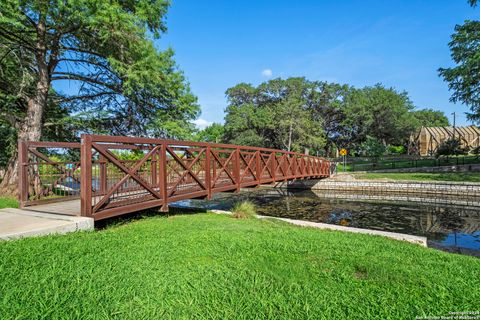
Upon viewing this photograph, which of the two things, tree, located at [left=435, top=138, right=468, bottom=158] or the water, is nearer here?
the water

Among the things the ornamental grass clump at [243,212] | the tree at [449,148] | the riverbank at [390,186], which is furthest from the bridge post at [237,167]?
the tree at [449,148]

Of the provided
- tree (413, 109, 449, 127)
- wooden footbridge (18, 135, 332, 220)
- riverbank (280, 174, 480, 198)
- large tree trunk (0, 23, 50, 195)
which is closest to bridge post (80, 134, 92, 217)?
wooden footbridge (18, 135, 332, 220)

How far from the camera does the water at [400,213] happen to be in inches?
343

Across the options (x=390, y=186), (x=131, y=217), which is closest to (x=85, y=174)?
(x=131, y=217)

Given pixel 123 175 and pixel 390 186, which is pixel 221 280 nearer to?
pixel 123 175

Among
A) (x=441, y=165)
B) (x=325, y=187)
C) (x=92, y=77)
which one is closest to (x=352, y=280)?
(x=92, y=77)

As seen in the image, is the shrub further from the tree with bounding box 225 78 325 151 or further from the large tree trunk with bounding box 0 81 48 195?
the large tree trunk with bounding box 0 81 48 195

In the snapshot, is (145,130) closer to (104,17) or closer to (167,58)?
(167,58)

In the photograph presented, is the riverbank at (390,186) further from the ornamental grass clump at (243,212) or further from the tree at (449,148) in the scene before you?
the ornamental grass clump at (243,212)

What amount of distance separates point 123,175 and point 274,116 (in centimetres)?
2854

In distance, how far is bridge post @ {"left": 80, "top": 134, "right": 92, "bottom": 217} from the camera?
4742 millimetres

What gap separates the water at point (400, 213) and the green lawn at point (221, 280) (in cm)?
381

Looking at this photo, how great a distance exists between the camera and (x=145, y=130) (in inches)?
430

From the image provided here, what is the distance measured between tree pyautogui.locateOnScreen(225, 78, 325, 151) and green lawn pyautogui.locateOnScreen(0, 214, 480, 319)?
95.0 feet
